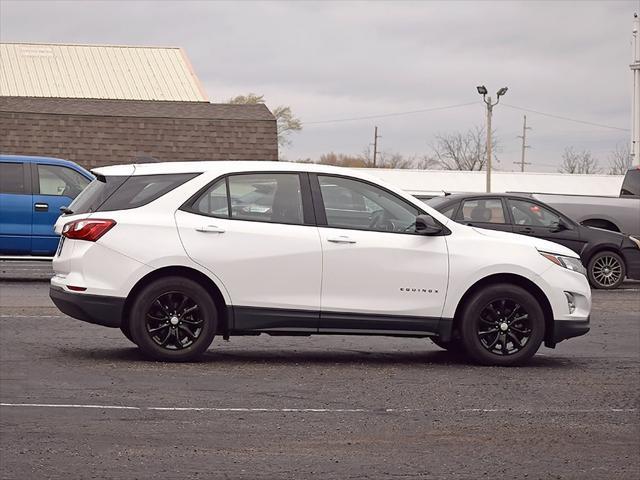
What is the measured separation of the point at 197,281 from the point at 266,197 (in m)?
0.98

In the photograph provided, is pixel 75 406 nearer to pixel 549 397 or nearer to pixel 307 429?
pixel 307 429

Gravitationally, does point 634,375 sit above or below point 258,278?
below

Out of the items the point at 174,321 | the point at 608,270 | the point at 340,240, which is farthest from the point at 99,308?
the point at 608,270

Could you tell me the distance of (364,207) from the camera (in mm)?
11664

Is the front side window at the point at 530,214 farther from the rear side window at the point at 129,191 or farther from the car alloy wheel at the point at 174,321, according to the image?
the car alloy wheel at the point at 174,321

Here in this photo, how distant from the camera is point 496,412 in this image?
372 inches

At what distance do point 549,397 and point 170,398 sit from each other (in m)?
2.96

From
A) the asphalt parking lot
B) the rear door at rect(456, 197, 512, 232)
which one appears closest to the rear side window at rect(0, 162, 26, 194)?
the rear door at rect(456, 197, 512, 232)

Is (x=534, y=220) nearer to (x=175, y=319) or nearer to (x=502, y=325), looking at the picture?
(x=502, y=325)

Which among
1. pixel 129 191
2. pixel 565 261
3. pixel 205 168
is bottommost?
pixel 565 261

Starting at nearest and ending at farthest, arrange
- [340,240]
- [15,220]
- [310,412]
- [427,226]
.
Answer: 1. [310,412]
2. [340,240]
3. [427,226]
4. [15,220]

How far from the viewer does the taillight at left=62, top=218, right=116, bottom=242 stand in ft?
36.9

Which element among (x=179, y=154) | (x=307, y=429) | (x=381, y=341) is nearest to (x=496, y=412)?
(x=307, y=429)

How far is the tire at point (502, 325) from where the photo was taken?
11602 mm
